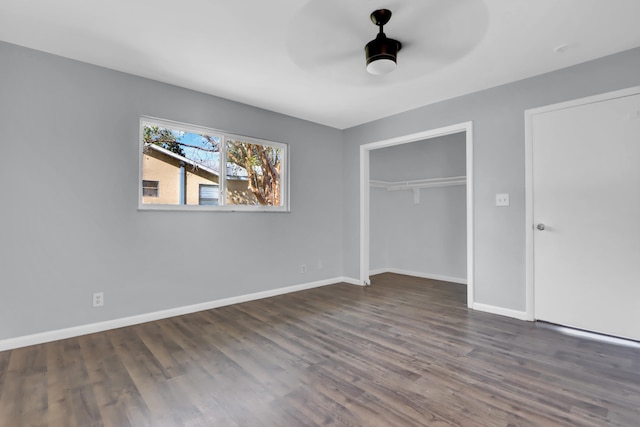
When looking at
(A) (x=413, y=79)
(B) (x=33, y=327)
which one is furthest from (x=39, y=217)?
(A) (x=413, y=79)

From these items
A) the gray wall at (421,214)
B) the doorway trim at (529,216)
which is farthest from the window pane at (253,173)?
the doorway trim at (529,216)

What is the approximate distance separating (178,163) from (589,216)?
4161 mm

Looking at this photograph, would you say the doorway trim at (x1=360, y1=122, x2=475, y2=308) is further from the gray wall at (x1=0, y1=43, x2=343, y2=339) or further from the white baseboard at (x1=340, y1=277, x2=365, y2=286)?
the gray wall at (x1=0, y1=43, x2=343, y2=339)

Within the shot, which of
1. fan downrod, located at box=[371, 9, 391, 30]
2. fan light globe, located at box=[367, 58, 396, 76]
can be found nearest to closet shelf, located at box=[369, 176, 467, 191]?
fan light globe, located at box=[367, 58, 396, 76]

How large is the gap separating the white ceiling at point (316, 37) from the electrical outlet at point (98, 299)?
7.10ft

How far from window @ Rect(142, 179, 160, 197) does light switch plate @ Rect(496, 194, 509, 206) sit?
12.1 feet

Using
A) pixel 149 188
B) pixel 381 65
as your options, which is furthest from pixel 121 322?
pixel 381 65

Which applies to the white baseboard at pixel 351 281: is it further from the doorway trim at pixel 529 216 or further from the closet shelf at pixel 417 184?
the doorway trim at pixel 529 216

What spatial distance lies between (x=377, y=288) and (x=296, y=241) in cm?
141

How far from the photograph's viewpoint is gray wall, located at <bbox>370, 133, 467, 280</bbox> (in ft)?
16.6

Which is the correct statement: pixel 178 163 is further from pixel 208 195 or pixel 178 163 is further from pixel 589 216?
pixel 589 216

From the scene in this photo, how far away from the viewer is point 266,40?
2.55m

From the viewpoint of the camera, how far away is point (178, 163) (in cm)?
346

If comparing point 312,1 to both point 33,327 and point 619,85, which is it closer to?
point 619,85
